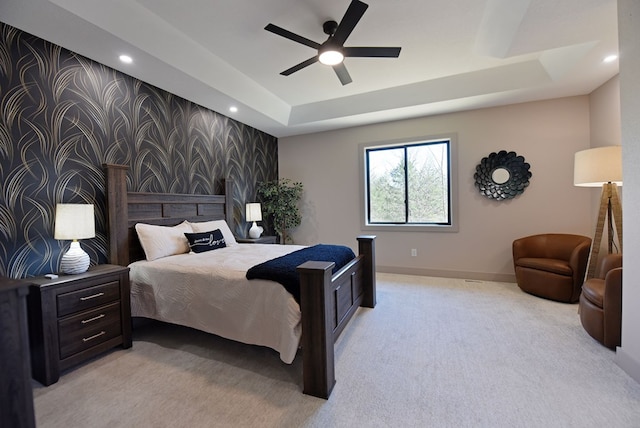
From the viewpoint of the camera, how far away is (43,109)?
2363 millimetres

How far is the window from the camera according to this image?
459 cm

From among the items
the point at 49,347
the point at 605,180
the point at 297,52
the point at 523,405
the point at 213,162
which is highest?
the point at 297,52

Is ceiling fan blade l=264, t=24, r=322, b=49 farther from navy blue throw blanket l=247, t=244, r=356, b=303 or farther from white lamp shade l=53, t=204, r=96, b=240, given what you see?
white lamp shade l=53, t=204, r=96, b=240

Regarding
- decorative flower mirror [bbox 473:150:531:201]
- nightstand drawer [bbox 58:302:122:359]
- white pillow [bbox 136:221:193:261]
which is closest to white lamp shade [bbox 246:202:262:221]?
white pillow [bbox 136:221:193:261]

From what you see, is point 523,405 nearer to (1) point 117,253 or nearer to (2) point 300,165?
(1) point 117,253

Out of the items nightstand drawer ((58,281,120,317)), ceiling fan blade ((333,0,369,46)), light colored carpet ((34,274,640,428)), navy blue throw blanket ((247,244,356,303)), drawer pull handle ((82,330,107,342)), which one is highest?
ceiling fan blade ((333,0,369,46))

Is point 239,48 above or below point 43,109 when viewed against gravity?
above

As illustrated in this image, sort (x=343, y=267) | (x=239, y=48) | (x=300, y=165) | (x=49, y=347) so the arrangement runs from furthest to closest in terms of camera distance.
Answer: (x=300, y=165) → (x=239, y=48) → (x=343, y=267) → (x=49, y=347)

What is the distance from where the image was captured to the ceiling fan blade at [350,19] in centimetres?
192

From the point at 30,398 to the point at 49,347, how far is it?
118 centimetres

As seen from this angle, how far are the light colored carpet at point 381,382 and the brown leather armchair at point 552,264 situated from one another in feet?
1.79

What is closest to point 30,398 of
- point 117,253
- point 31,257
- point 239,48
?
point 31,257

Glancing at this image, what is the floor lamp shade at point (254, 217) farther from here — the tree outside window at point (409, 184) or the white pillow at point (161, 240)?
the tree outside window at point (409, 184)

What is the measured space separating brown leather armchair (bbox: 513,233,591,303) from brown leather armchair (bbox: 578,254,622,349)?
0.71 m
